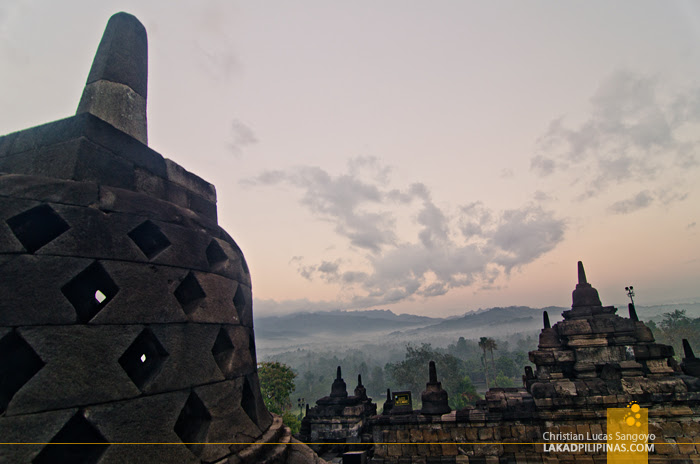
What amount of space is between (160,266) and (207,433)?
1681 mm

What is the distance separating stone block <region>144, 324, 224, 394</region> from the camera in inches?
123

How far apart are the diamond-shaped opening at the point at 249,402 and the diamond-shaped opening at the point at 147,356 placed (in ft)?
3.87

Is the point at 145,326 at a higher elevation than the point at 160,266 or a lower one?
lower

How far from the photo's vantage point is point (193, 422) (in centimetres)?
336

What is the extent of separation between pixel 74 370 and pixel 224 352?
1.52 m

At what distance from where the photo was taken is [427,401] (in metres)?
11.3

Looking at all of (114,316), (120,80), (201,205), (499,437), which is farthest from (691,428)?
(120,80)

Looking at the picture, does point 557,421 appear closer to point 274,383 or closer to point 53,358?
point 53,358

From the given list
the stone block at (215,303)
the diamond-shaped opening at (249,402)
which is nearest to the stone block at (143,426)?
the stone block at (215,303)

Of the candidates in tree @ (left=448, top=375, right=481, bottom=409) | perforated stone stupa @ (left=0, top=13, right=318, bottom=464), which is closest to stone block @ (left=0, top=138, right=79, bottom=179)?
perforated stone stupa @ (left=0, top=13, right=318, bottom=464)

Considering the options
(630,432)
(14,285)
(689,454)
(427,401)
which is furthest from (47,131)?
(689,454)

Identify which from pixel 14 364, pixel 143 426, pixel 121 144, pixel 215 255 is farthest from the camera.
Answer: pixel 215 255

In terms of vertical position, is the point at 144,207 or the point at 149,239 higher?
the point at 144,207

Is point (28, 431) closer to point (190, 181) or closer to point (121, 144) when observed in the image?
point (121, 144)
